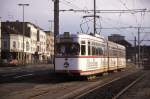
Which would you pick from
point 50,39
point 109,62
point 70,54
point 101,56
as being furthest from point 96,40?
point 50,39

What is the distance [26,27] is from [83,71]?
94.0m

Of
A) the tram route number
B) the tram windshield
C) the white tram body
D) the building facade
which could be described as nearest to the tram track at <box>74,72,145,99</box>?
the white tram body

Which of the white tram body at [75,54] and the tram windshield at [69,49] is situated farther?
the tram windshield at [69,49]

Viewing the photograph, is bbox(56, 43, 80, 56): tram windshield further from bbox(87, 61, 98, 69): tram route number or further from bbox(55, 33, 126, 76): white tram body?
bbox(87, 61, 98, 69): tram route number

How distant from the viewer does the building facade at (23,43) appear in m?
107

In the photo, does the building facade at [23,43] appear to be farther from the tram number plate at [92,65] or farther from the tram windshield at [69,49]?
the tram windshield at [69,49]

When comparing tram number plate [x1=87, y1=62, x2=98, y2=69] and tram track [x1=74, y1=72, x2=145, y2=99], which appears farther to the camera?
tram number plate [x1=87, y1=62, x2=98, y2=69]

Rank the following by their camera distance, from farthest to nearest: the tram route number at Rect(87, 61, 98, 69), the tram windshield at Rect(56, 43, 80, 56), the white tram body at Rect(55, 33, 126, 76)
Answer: the tram route number at Rect(87, 61, 98, 69) → the tram windshield at Rect(56, 43, 80, 56) → the white tram body at Rect(55, 33, 126, 76)

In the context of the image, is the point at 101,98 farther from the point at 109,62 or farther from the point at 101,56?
the point at 109,62

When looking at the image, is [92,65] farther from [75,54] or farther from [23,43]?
[23,43]

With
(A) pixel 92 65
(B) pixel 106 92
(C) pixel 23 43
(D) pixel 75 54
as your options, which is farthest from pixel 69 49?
(C) pixel 23 43

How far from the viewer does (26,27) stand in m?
123

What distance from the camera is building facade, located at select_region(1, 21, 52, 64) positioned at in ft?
350

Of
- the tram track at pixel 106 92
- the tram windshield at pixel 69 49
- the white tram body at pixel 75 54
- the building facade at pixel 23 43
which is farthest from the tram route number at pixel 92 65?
the building facade at pixel 23 43
